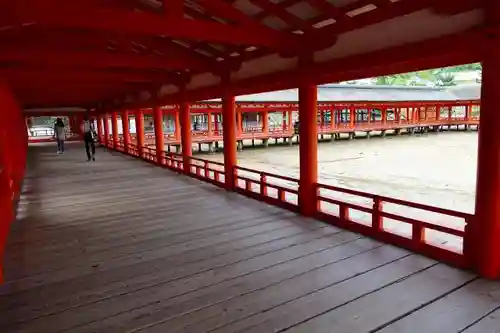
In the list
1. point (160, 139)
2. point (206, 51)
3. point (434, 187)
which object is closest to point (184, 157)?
point (160, 139)

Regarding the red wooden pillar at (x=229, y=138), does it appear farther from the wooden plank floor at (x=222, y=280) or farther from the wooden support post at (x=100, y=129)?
the wooden support post at (x=100, y=129)

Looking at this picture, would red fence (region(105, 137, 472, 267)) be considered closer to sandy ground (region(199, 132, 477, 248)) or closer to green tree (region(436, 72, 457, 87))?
sandy ground (region(199, 132, 477, 248))

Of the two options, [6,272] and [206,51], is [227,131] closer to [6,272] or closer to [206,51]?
[206,51]

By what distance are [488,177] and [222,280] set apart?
2951 millimetres

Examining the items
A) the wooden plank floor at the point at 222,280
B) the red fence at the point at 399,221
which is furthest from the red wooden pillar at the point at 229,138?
the wooden plank floor at the point at 222,280

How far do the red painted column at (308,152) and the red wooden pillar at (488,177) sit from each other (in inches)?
105

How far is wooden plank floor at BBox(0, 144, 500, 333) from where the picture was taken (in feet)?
9.98

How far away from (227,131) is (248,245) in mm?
4204

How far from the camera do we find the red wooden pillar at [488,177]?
3.54m

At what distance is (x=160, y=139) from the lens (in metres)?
13.1

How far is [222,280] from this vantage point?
150 inches

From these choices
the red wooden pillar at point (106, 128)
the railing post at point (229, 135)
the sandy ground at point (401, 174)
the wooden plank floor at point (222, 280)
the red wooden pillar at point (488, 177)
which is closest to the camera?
the wooden plank floor at point (222, 280)

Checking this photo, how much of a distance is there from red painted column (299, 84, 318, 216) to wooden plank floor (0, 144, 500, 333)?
0.40m

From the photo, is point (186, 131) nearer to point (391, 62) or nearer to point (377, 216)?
point (377, 216)
